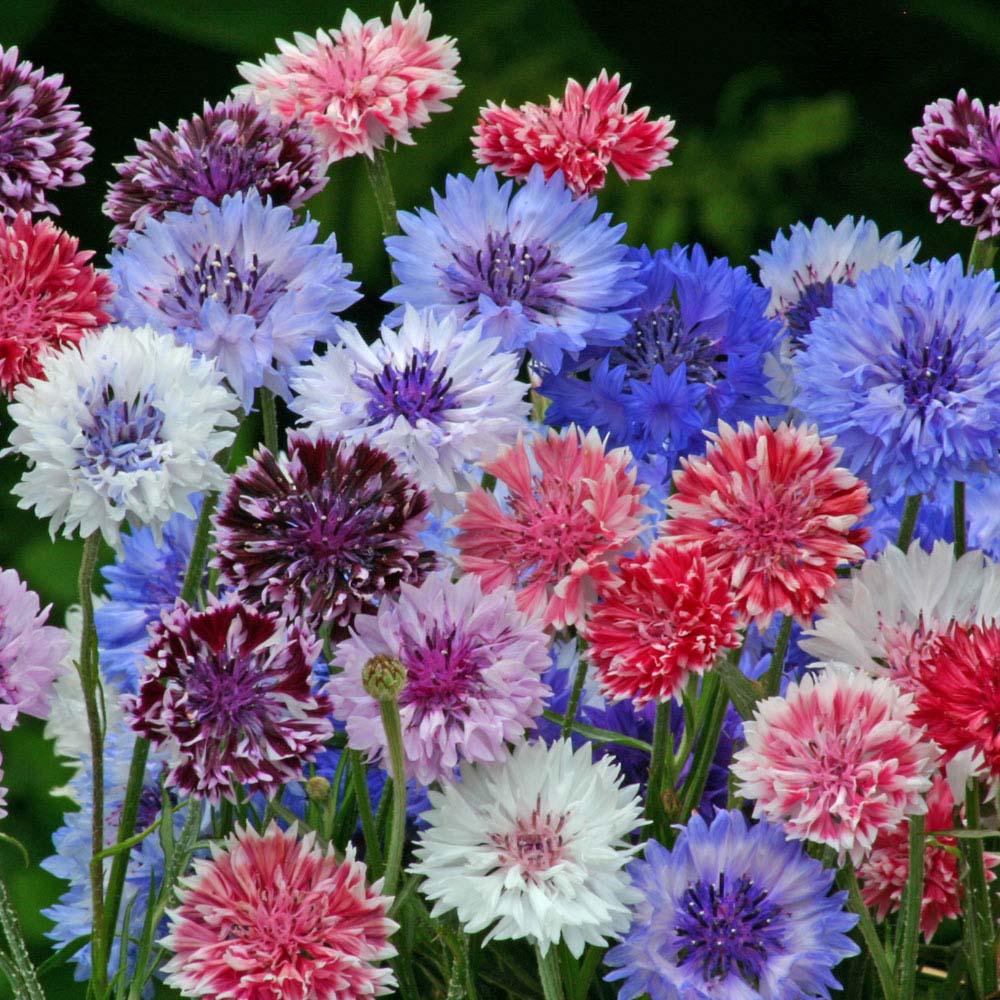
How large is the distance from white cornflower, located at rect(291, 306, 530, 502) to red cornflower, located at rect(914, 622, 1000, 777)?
0.12 m

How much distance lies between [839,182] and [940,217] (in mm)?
936

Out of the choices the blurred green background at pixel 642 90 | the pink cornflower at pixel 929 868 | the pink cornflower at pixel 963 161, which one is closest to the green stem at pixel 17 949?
the pink cornflower at pixel 929 868

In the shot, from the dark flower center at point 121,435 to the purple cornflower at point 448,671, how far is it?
0.07m

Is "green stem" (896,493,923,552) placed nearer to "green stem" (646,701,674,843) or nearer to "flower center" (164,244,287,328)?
"green stem" (646,701,674,843)

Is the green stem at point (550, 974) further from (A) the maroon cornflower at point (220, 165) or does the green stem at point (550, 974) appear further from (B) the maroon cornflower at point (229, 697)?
(A) the maroon cornflower at point (220, 165)

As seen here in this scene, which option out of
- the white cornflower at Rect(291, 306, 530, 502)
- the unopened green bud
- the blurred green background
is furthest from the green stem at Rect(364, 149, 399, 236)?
the blurred green background

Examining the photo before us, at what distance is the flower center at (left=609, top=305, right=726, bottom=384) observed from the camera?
1.43 feet

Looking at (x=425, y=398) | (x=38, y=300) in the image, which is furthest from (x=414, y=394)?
(x=38, y=300)

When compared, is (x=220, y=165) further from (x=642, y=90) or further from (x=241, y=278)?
(x=642, y=90)

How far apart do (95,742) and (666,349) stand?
0.64 feet

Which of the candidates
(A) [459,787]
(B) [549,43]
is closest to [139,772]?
(A) [459,787]

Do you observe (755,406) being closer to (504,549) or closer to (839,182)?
(504,549)

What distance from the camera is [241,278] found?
0.43 m

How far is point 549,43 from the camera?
132cm
